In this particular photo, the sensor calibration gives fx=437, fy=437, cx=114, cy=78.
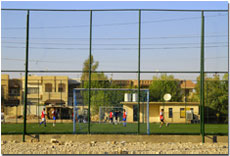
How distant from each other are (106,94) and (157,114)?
5.93 m

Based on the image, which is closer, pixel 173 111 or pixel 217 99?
pixel 173 111

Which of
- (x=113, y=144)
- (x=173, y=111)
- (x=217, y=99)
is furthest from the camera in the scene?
(x=217, y=99)

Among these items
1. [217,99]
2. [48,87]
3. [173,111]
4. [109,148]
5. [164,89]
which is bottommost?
[109,148]

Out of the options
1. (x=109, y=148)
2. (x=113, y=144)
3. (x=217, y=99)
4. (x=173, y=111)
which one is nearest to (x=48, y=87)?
(x=217, y=99)

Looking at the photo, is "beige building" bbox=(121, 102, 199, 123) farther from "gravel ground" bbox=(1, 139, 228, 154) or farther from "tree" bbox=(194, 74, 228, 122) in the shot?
"gravel ground" bbox=(1, 139, 228, 154)

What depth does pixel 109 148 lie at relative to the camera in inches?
527

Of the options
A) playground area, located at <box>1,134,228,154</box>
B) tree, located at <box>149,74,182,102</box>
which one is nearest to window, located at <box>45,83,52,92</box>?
tree, located at <box>149,74,182,102</box>

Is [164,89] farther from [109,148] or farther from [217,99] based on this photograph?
[109,148]

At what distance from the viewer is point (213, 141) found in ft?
49.9

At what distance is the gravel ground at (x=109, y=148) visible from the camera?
12516mm

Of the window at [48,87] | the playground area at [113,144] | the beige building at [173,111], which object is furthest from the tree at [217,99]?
the window at [48,87]

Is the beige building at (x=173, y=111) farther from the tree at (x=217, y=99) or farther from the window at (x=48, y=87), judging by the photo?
the window at (x=48, y=87)

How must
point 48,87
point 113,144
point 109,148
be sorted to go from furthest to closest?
point 48,87, point 113,144, point 109,148

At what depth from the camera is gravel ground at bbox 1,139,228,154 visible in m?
12.5
